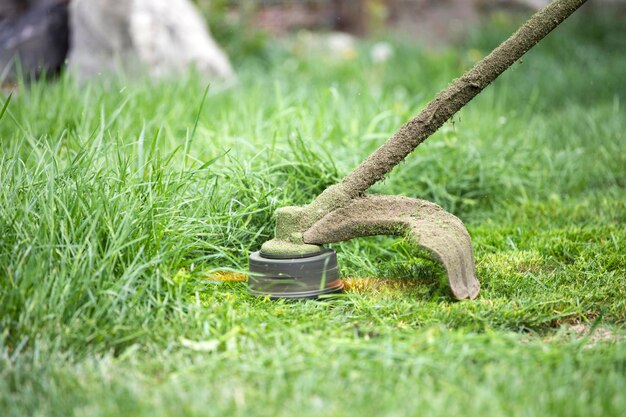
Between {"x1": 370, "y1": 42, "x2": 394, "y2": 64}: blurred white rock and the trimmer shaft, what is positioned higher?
the trimmer shaft

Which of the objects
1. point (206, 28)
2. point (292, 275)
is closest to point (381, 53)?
point (206, 28)

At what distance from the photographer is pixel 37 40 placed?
5.77 metres

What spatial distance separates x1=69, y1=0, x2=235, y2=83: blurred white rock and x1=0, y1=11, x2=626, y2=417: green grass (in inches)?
60.8

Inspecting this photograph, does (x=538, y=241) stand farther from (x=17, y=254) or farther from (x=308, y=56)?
(x=308, y=56)

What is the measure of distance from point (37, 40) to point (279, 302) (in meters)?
4.29

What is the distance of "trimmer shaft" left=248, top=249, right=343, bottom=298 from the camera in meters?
2.37

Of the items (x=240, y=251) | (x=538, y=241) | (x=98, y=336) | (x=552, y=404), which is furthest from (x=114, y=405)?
(x=538, y=241)

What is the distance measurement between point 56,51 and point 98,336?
452 cm

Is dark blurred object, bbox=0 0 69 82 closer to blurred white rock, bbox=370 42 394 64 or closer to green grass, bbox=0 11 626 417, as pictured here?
green grass, bbox=0 11 626 417

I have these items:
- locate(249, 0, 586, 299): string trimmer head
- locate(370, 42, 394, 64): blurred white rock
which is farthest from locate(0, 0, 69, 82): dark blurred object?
locate(249, 0, 586, 299): string trimmer head

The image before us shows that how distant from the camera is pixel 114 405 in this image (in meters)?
1.62

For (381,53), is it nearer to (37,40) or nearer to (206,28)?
(206,28)

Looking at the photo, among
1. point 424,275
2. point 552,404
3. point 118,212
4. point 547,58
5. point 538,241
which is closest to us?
point 552,404

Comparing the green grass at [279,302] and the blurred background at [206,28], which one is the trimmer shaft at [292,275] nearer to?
the green grass at [279,302]
